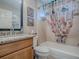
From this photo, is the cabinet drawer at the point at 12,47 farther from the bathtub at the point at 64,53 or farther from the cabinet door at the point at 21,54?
the bathtub at the point at 64,53

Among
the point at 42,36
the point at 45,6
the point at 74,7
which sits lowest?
the point at 42,36

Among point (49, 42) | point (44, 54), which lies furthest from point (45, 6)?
point (44, 54)

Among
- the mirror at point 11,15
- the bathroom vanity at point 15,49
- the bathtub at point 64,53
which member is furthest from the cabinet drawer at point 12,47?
the bathtub at point 64,53

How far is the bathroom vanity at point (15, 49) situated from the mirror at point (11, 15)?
1.82ft

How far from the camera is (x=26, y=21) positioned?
236 centimetres

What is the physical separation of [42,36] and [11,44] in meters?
1.88

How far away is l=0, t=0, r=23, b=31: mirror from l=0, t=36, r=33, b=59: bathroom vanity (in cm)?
56

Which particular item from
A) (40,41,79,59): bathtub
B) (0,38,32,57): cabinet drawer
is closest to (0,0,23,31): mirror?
(0,38,32,57): cabinet drawer

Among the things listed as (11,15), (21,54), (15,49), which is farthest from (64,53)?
(11,15)

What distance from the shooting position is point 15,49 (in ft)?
4.01

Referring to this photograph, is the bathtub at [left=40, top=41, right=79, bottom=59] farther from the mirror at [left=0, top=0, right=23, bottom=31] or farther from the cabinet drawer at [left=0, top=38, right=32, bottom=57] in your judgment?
the mirror at [left=0, top=0, right=23, bottom=31]

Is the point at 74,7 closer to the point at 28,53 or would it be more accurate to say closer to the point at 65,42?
the point at 65,42

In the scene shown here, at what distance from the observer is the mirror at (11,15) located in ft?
5.32

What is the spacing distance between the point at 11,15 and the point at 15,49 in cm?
93
